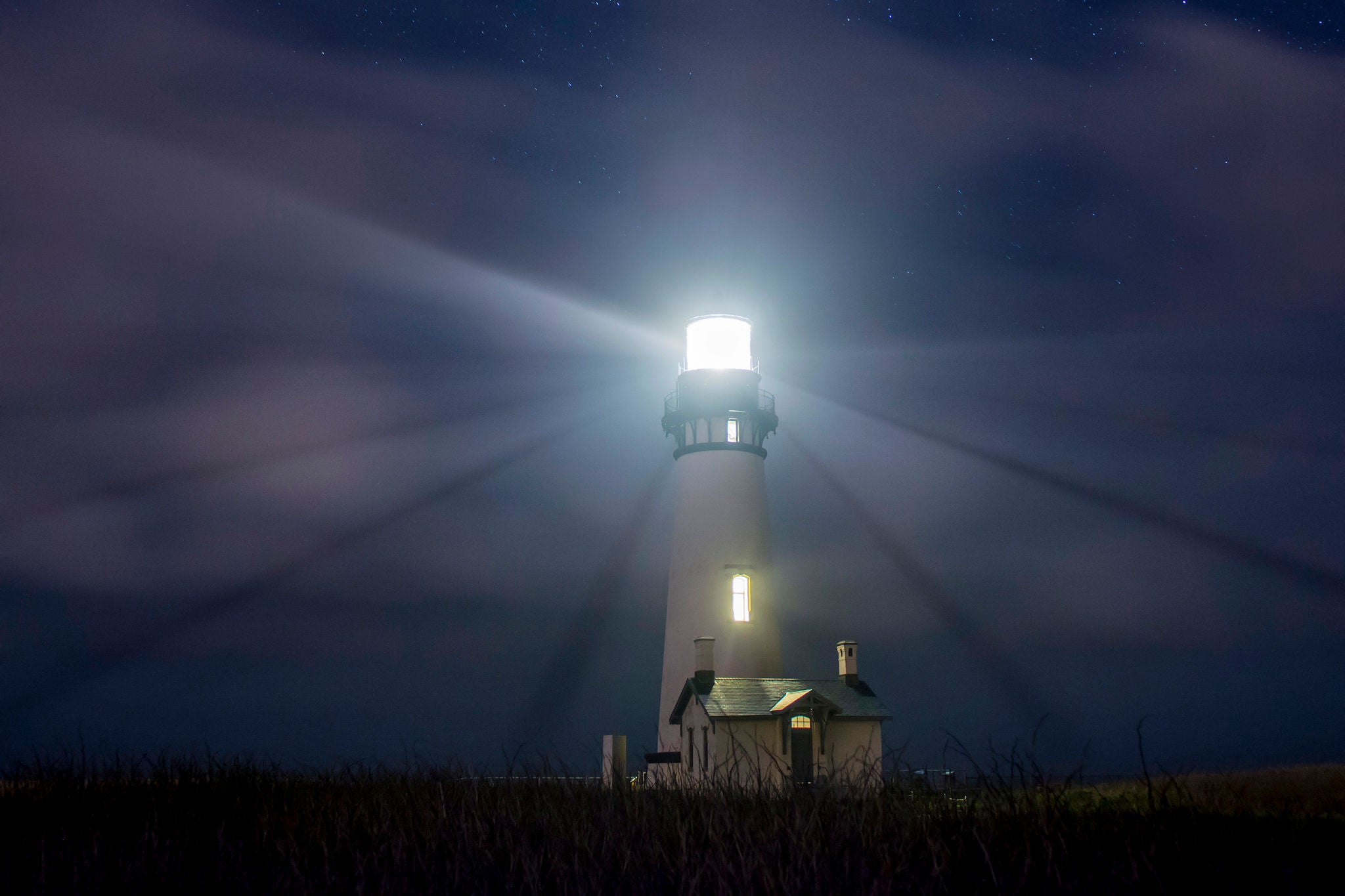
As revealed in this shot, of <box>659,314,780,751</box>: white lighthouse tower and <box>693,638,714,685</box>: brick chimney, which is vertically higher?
<box>659,314,780,751</box>: white lighthouse tower

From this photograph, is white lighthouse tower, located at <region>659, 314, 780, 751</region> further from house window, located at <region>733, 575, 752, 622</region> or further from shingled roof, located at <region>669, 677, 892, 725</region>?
shingled roof, located at <region>669, 677, 892, 725</region>

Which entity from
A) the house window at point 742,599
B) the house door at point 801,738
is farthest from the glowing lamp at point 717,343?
the house door at point 801,738

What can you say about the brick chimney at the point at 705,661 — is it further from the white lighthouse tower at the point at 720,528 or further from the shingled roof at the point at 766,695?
the white lighthouse tower at the point at 720,528

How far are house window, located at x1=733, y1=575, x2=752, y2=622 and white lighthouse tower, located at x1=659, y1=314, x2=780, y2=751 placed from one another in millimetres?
19

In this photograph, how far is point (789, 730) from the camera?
27.9 metres

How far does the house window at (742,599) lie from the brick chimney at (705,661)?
4.38 ft

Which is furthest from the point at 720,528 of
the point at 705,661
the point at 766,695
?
the point at 766,695

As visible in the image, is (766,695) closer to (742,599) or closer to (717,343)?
(742,599)

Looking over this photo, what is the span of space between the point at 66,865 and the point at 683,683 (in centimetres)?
2454

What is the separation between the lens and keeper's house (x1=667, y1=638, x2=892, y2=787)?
27234 millimetres

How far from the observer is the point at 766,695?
28.4m

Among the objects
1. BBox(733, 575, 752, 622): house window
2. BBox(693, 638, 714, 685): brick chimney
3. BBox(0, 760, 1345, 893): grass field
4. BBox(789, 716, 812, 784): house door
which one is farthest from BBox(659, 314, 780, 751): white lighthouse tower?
BBox(0, 760, 1345, 893): grass field

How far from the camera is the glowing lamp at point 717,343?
111ft

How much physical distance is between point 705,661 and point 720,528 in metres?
3.98
